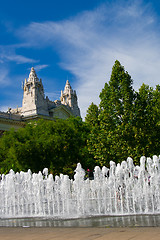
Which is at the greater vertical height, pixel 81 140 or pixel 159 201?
pixel 81 140

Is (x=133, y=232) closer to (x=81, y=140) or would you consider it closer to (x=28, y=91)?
(x=81, y=140)

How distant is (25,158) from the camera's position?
2478 centimetres

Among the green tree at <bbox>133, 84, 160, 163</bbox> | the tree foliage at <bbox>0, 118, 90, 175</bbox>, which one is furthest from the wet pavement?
the tree foliage at <bbox>0, 118, 90, 175</bbox>

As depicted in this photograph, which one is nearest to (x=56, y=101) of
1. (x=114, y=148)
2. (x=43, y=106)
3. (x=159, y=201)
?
→ (x=43, y=106)

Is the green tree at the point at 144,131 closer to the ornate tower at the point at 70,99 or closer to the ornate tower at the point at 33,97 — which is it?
the ornate tower at the point at 33,97

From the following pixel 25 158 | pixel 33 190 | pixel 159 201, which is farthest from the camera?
pixel 25 158

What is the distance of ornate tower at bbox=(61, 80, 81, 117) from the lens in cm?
6481

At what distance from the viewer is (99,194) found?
11594 millimetres

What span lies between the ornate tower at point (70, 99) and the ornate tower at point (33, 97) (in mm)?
11842

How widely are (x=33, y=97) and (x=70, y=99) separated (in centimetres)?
1490

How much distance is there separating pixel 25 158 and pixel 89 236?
1917cm

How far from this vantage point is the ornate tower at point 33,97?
50.5 metres

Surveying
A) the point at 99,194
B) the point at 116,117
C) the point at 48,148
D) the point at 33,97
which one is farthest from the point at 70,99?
the point at 99,194

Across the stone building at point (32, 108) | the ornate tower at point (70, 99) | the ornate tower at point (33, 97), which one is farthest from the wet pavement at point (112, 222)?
the ornate tower at point (70, 99)
